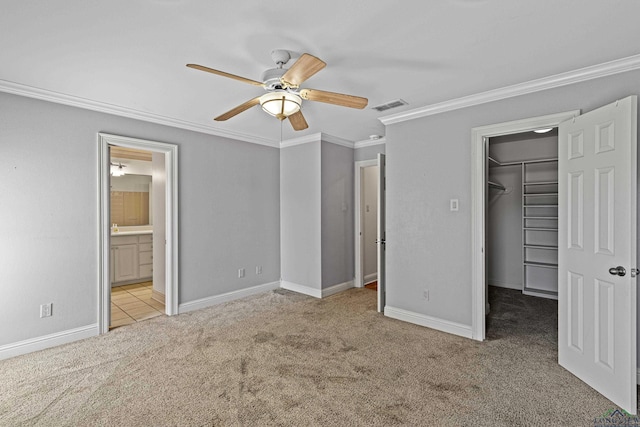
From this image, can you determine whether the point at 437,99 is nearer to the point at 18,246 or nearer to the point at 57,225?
the point at 57,225

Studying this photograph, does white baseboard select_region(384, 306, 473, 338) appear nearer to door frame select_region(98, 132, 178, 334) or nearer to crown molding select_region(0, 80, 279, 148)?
door frame select_region(98, 132, 178, 334)

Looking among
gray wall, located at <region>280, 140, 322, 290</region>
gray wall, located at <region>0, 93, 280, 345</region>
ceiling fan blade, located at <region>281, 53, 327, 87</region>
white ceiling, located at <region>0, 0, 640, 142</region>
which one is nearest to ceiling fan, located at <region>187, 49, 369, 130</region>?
ceiling fan blade, located at <region>281, 53, 327, 87</region>

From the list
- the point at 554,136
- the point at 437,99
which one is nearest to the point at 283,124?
the point at 437,99

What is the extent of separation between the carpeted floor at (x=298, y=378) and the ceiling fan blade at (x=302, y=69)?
85.5 inches

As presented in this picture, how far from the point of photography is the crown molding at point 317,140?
476cm

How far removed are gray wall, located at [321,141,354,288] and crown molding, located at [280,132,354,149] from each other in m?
0.06

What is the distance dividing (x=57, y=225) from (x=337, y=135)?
140 inches

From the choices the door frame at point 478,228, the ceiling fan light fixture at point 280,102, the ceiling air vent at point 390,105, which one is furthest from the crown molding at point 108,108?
the door frame at point 478,228

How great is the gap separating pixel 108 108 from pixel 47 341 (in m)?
2.40

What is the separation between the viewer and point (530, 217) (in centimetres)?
486

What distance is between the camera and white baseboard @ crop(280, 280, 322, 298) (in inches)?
188

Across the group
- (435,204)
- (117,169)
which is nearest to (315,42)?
(435,204)

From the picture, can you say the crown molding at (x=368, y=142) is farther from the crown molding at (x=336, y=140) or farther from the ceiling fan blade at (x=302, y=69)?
the ceiling fan blade at (x=302, y=69)

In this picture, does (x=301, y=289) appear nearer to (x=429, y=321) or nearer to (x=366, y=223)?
(x=366, y=223)
